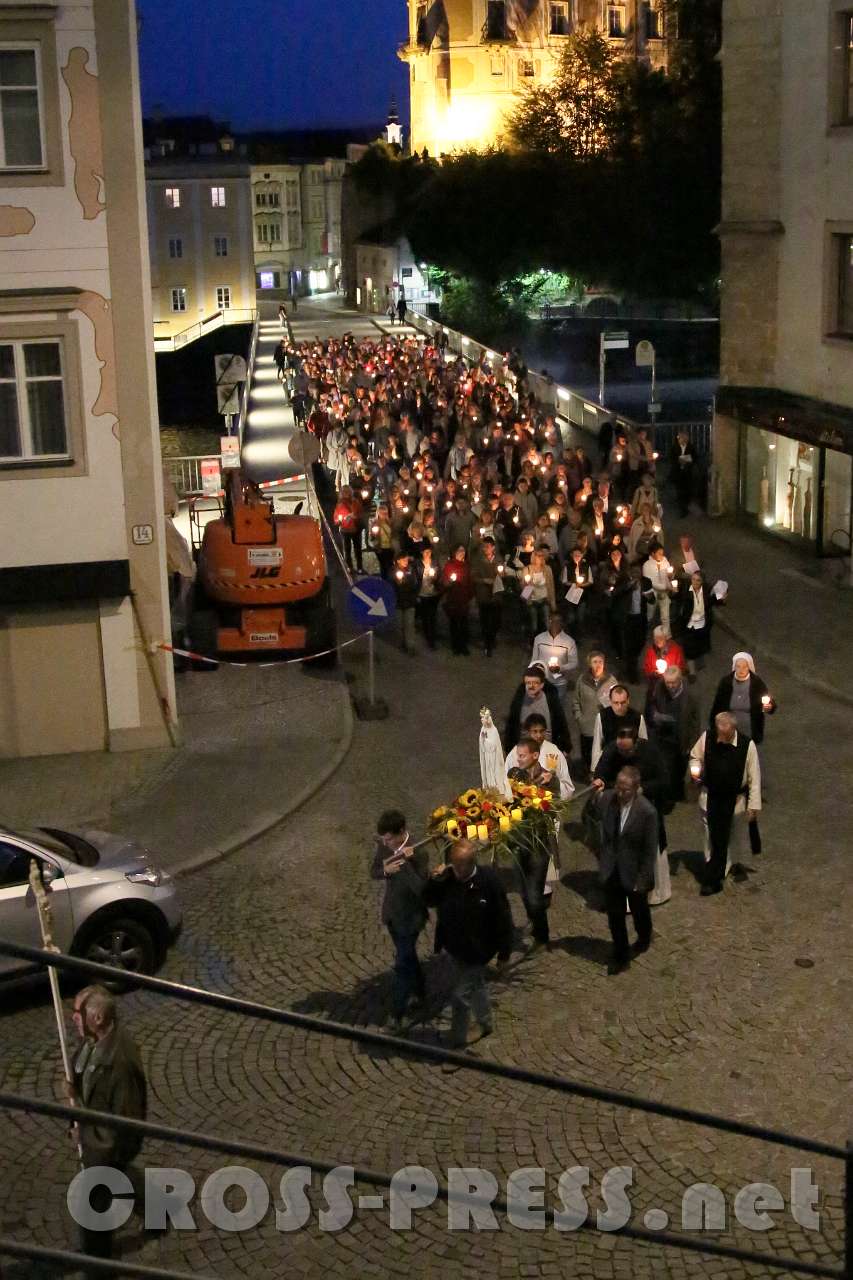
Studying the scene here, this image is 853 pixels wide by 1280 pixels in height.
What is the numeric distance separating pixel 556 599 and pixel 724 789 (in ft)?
26.6

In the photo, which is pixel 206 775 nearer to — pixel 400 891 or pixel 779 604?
pixel 400 891

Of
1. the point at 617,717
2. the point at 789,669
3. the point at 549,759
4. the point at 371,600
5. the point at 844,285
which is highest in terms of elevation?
the point at 844,285

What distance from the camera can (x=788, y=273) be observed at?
2800 cm

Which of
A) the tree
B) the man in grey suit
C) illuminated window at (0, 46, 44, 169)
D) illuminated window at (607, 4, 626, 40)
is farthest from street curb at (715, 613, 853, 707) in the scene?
illuminated window at (607, 4, 626, 40)

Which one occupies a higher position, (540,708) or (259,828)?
(540,708)

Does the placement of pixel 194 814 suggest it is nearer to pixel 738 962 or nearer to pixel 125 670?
pixel 125 670

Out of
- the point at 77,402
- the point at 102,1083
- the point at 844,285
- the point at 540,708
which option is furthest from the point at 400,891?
the point at 844,285

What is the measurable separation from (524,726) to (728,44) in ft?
62.8

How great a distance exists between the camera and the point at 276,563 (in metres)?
20.5

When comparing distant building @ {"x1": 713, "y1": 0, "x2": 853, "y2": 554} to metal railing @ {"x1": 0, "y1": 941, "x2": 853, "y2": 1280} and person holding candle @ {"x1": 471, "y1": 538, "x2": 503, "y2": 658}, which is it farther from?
metal railing @ {"x1": 0, "y1": 941, "x2": 853, "y2": 1280}

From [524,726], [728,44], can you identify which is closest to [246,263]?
[728,44]

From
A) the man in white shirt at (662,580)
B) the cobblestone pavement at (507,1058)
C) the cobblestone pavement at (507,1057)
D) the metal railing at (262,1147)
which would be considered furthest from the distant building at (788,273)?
the metal railing at (262,1147)

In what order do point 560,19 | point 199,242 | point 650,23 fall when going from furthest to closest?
point 199,242 < point 560,19 < point 650,23

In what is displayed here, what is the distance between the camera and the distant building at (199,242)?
→ 342 feet
